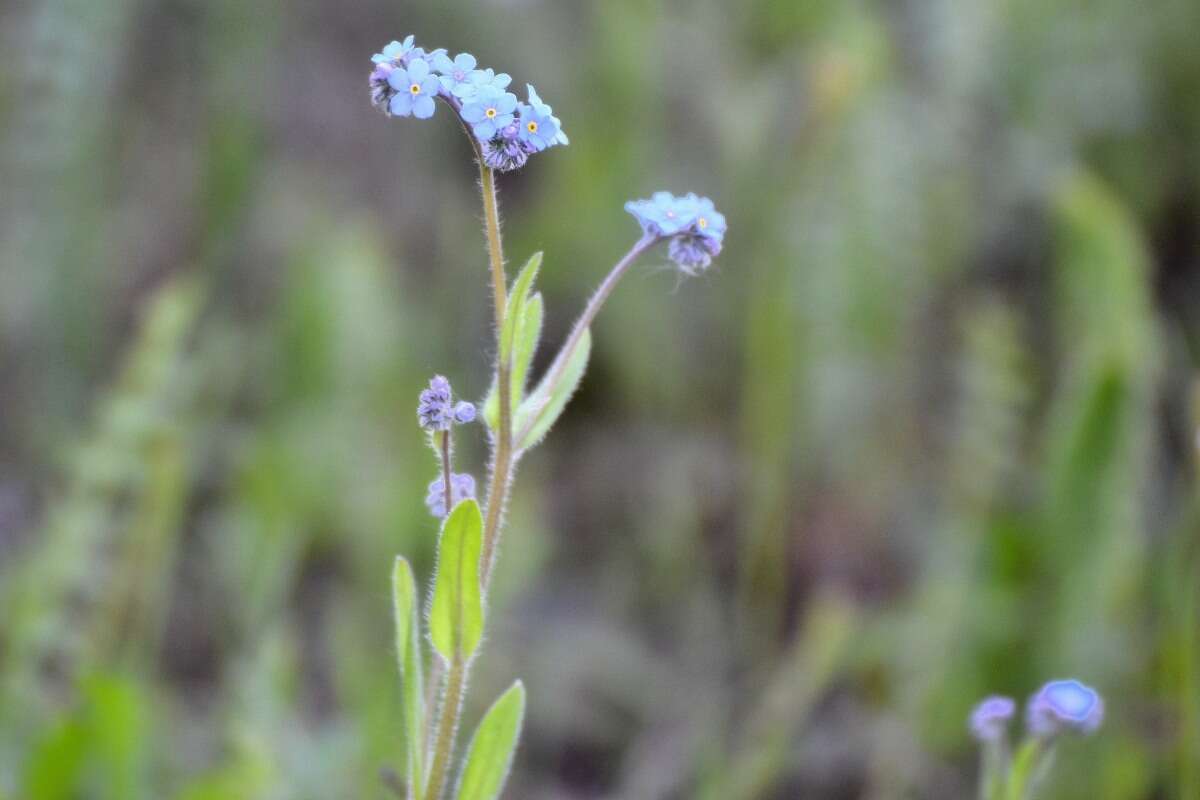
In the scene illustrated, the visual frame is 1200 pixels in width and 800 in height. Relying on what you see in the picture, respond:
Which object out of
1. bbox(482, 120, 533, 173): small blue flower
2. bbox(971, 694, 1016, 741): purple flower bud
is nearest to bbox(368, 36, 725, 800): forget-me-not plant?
bbox(482, 120, 533, 173): small blue flower

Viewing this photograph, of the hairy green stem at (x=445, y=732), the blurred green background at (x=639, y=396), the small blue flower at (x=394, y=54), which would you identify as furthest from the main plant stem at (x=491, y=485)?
the blurred green background at (x=639, y=396)

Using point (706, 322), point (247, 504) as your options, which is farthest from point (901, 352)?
point (247, 504)

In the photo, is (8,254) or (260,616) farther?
(8,254)

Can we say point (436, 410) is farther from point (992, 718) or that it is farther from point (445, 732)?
point (992, 718)

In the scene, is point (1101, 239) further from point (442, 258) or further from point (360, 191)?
point (360, 191)

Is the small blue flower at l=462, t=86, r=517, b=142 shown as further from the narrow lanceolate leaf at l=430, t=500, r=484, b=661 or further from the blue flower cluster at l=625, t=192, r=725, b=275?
the narrow lanceolate leaf at l=430, t=500, r=484, b=661

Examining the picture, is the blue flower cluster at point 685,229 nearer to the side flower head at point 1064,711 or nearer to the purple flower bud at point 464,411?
the purple flower bud at point 464,411

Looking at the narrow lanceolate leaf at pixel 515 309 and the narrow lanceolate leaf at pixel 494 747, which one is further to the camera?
the narrow lanceolate leaf at pixel 494 747
